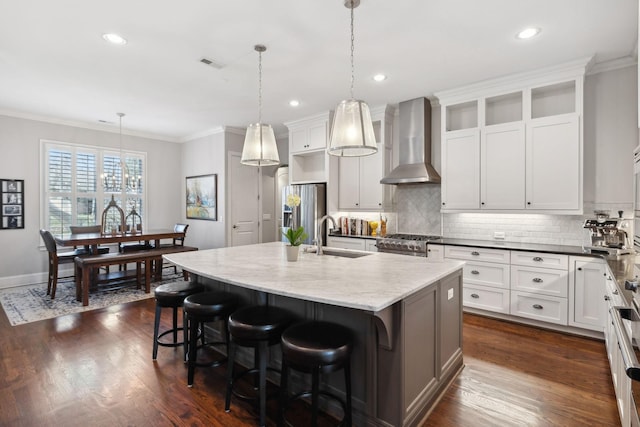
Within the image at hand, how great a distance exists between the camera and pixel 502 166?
3.82 metres

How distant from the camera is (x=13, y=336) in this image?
333cm

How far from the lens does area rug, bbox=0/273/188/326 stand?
3.97 meters

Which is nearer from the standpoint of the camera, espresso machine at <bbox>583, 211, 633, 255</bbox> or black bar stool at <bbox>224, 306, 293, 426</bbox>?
black bar stool at <bbox>224, 306, 293, 426</bbox>

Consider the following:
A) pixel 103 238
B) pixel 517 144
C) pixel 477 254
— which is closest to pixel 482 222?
pixel 477 254

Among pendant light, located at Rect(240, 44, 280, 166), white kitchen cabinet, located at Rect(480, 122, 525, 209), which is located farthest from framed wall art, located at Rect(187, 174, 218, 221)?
white kitchen cabinet, located at Rect(480, 122, 525, 209)

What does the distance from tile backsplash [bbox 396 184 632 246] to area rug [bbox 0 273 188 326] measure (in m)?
4.10

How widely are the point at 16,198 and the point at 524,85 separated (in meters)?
7.54

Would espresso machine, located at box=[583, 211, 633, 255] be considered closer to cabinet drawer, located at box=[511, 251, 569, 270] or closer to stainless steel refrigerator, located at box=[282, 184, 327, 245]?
cabinet drawer, located at box=[511, 251, 569, 270]

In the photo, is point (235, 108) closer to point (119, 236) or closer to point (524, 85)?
point (119, 236)

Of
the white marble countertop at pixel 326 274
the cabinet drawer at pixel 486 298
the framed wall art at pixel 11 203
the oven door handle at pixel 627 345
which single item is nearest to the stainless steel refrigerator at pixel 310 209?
the white marble countertop at pixel 326 274

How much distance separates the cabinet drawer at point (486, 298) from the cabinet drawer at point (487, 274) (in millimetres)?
61

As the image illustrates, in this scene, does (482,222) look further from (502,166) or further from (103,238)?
(103,238)

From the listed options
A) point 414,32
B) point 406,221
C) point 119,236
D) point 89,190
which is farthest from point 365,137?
point 89,190

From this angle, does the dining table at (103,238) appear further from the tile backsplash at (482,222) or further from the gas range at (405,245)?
the tile backsplash at (482,222)
